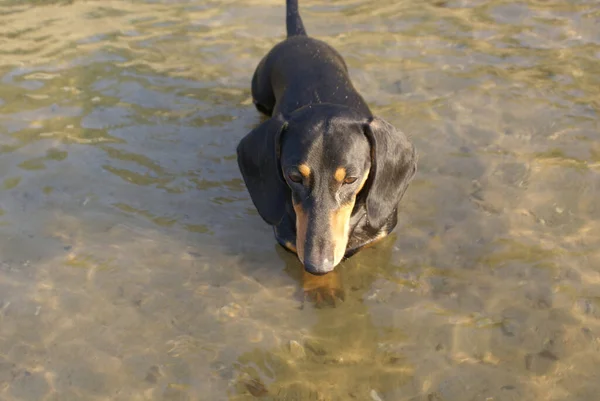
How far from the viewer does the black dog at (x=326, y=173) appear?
126 inches

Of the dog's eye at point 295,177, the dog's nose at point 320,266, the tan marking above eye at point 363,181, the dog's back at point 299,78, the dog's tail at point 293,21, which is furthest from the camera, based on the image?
the dog's tail at point 293,21

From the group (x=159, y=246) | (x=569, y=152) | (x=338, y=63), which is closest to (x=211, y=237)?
(x=159, y=246)

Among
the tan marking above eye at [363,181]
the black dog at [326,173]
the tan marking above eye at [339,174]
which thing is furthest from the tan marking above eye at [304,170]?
the tan marking above eye at [363,181]

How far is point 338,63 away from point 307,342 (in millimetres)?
2190

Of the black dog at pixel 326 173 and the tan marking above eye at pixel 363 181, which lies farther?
the tan marking above eye at pixel 363 181

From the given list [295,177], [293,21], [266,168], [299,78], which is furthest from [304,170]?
[293,21]

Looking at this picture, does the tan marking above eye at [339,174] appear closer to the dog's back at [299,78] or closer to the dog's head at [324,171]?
the dog's head at [324,171]

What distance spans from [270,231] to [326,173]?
104cm

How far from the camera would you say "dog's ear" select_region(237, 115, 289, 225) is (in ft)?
11.6

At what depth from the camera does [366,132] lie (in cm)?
341

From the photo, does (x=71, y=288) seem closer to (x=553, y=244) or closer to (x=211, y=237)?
(x=211, y=237)

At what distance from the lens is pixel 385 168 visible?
3449 millimetres

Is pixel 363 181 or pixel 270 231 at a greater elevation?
pixel 363 181

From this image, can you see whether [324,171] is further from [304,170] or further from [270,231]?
[270,231]
